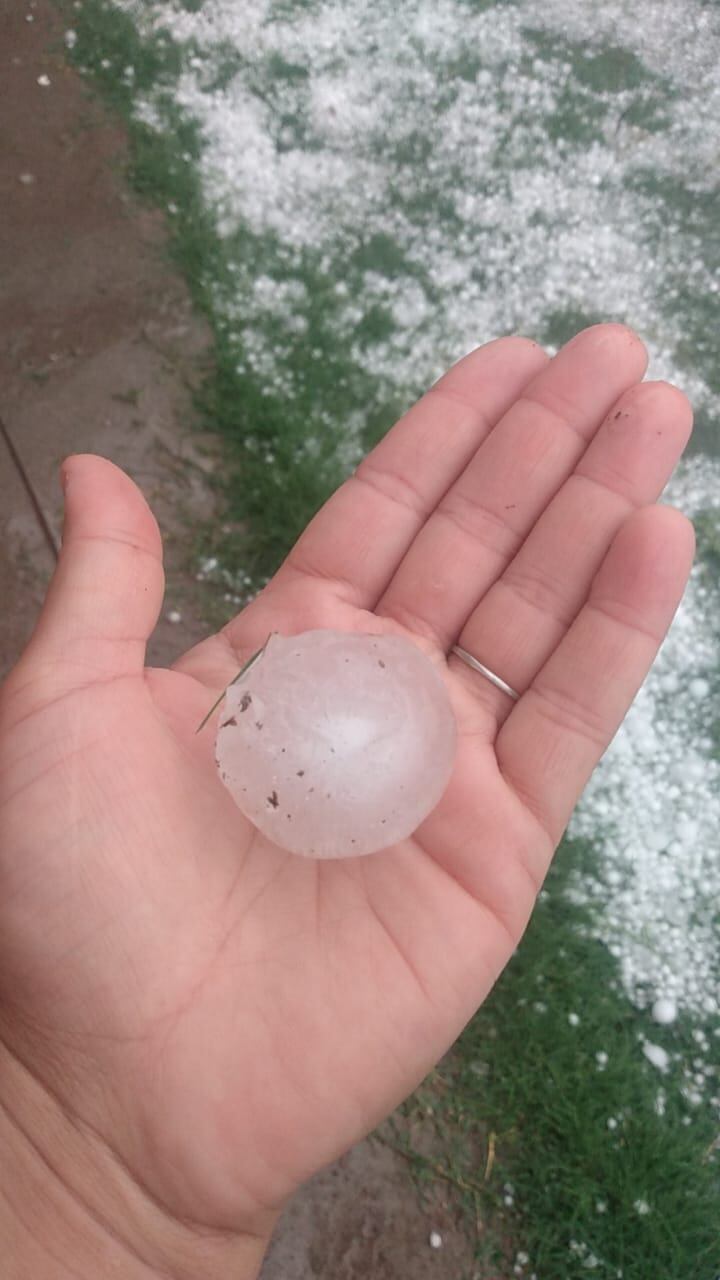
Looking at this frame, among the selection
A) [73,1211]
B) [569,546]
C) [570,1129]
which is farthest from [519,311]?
[73,1211]

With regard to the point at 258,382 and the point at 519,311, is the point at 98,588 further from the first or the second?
the point at 519,311

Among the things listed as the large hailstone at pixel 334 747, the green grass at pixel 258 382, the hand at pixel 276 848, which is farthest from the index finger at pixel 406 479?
the green grass at pixel 258 382

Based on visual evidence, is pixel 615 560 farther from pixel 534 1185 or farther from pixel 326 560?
pixel 534 1185

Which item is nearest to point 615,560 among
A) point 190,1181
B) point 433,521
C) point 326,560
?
point 433,521

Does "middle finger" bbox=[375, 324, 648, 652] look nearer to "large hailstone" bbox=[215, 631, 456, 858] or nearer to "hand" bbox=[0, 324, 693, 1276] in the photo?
"hand" bbox=[0, 324, 693, 1276]

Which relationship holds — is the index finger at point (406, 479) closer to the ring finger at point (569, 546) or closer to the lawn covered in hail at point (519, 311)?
the ring finger at point (569, 546)

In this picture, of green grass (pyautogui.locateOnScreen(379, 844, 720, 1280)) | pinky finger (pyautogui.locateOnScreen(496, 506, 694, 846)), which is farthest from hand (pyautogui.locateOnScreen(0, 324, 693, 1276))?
green grass (pyautogui.locateOnScreen(379, 844, 720, 1280))
